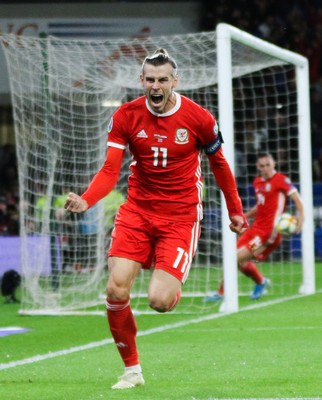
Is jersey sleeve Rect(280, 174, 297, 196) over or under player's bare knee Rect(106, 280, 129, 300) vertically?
over

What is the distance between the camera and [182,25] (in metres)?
26.8

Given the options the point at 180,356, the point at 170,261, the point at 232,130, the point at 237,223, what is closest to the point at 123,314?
the point at 170,261

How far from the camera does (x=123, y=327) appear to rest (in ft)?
26.6

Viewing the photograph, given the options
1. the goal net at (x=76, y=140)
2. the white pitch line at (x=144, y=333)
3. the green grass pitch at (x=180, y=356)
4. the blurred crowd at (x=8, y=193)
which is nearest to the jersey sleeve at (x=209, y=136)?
the green grass pitch at (x=180, y=356)

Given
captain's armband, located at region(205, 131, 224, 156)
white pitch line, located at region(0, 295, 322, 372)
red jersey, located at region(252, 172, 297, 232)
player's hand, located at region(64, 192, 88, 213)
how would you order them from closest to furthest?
player's hand, located at region(64, 192, 88, 213) → captain's armband, located at region(205, 131, 224, 156) → white pitch line, located at region(0, 295, 322, 372) → red jersey, located at region(252, 172, 297, 232)

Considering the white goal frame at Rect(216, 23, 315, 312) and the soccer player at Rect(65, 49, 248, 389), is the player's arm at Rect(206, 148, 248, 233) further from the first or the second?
the white goal frame at Rect(216, 23, 315, 312)

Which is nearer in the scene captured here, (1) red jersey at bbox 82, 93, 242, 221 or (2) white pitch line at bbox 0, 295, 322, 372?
(1) red jersey at bbox 82, 93, 242, 221

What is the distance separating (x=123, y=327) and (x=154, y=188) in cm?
97

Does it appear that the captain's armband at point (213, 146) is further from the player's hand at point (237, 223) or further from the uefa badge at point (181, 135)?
the player's hand at point (237, 223)

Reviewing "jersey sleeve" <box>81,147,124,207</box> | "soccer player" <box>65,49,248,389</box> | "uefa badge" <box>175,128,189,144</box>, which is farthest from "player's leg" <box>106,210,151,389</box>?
"uefa badge" <box>175,128,189,144</box>

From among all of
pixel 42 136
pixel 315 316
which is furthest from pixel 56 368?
pixel 42 136

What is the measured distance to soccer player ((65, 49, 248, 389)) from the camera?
26.2ft

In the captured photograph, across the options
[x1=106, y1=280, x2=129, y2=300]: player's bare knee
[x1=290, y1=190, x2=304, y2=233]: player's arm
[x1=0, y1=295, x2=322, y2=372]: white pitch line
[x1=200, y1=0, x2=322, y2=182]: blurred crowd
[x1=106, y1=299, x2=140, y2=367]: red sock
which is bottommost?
[x1=0, y1=295, x2=322, y2=372]: white pitch line

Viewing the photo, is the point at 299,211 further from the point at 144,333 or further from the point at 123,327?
the point at 123,327
